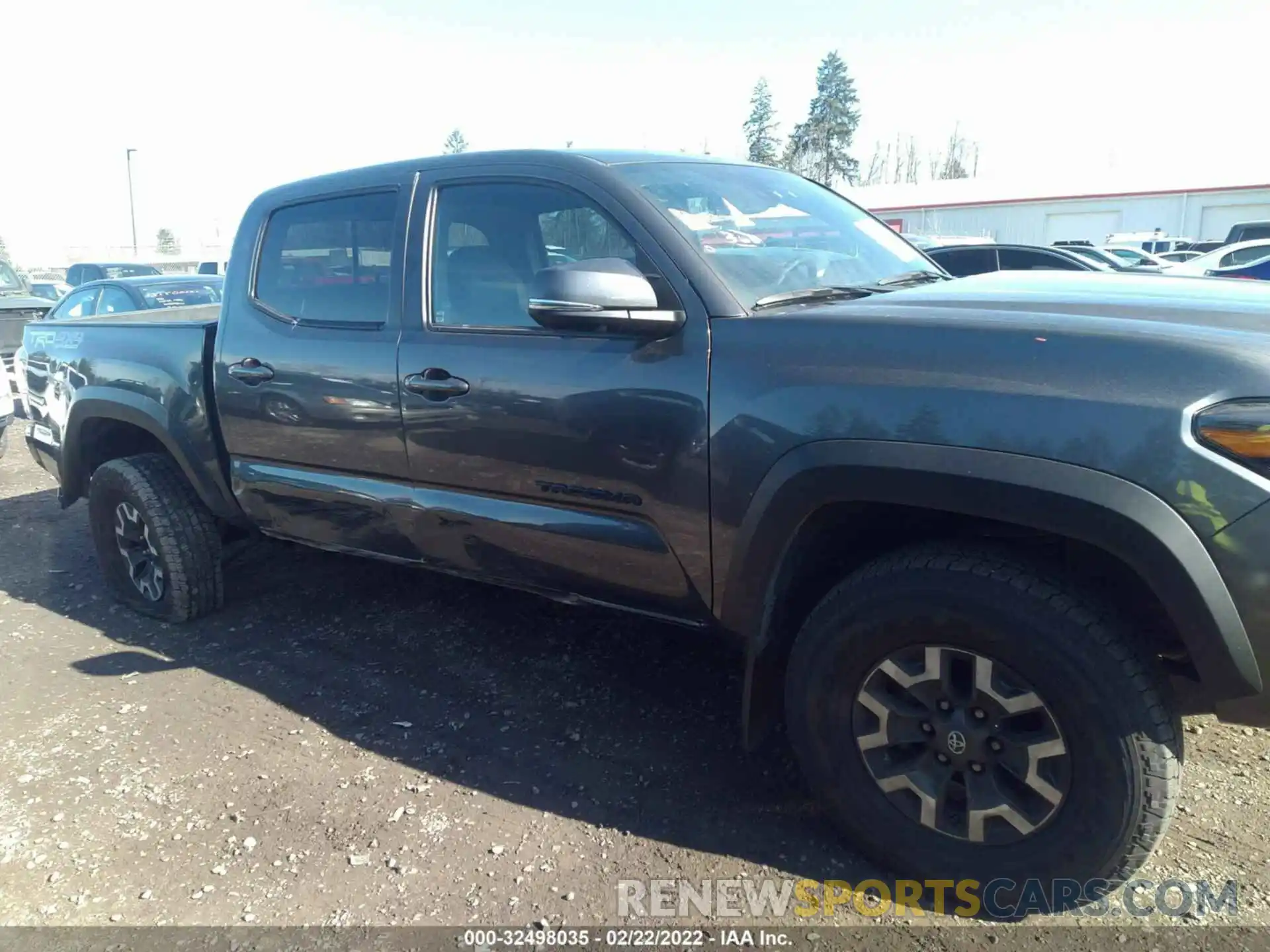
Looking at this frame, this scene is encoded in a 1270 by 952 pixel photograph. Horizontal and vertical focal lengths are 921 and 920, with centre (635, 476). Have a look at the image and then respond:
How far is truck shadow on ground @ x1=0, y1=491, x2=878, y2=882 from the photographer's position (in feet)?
9.14

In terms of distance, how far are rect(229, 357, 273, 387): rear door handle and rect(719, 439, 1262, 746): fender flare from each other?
6.87 feet

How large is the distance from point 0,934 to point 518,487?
1.80 meters

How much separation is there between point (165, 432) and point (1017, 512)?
11.6 feet

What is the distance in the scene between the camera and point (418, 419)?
10.2 ft

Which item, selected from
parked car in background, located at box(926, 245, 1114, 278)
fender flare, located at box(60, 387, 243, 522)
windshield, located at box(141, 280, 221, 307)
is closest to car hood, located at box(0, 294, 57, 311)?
windshield, located at box(141, 280, 221, 307)

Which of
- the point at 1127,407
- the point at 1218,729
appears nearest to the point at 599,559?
the point at 1127,407

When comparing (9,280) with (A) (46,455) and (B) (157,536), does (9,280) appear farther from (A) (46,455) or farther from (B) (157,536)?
(B) (157,536)

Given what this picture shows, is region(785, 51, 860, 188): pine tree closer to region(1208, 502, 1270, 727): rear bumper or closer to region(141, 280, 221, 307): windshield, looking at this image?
region(141, 280, 221, 307): windshield

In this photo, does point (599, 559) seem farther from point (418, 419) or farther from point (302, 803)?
point (302, 803)

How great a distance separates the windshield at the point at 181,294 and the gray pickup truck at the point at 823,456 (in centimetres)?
603

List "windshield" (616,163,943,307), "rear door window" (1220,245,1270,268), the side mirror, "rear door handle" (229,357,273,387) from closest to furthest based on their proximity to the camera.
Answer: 1. the side mirror
2. "windshield" (616,163,943,307)
3. "rear door handle" (229,357,273,387)
4. "rear door window" (1220,245,1270,268)

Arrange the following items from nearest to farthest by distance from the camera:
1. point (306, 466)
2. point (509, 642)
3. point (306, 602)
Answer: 1. point (306, 466)
2. point (509, 642)
3. point (306, 602)

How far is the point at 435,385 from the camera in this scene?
303 cm

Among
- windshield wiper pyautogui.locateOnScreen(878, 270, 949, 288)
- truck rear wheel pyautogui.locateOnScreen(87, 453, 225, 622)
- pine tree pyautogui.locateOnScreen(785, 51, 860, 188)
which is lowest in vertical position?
truck rear wheel pyautogui.locateOnScreen(87, 453, 225, 622)
